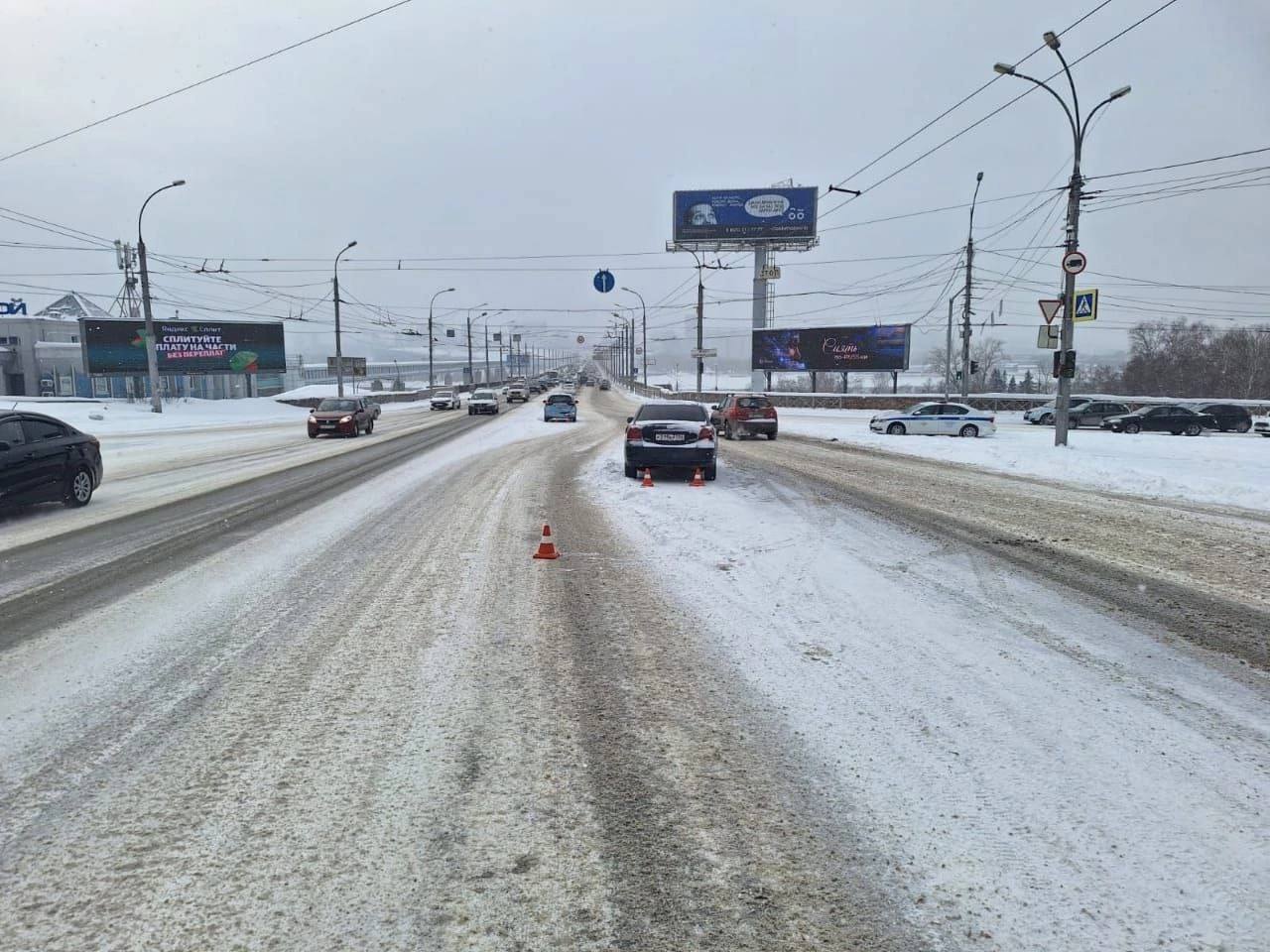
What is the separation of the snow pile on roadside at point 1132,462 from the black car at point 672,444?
22.9 feet

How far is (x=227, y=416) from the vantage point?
40156 millimetres

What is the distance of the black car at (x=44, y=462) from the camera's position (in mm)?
9609

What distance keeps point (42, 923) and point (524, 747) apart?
179 cm

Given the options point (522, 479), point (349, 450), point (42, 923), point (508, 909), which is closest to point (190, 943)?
point (42, 923)

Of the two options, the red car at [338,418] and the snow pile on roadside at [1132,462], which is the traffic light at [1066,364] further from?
the red car at [338,418]

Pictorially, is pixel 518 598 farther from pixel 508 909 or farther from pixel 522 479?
pixel 522 479

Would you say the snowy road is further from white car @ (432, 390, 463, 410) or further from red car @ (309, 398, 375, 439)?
white car @ (432, 390, 463, 410)

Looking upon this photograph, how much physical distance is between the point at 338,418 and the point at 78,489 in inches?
603

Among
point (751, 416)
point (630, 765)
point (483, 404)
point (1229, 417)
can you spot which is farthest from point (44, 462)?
point (1229, 417)

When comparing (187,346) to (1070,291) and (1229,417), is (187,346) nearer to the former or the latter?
(1070,291)

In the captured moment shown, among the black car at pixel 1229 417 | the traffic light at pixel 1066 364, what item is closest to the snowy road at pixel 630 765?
the traffic light at pixel 1066 364

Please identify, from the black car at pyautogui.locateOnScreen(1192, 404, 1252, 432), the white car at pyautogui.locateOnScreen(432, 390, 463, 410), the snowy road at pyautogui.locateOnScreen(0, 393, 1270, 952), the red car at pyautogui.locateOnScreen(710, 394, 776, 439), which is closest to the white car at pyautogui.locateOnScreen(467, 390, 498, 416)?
the white car at pyautogui.locateOnScreen(432, 390, 463, 410)

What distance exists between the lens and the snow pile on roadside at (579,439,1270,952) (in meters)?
2.47

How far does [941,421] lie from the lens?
92.9 feet
